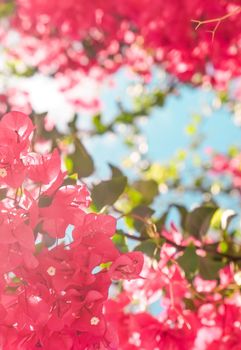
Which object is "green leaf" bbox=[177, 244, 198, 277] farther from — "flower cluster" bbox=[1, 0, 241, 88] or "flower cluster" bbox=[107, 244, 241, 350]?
"flower cluster" bbox=[1, 0, 241, 88]

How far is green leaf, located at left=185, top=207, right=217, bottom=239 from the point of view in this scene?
60.4 inches

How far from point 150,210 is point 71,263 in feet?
1.81

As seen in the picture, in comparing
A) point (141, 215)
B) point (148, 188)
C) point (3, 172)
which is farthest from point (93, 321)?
point (148, 188)

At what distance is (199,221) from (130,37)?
189 cm

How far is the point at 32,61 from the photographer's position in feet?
11.9

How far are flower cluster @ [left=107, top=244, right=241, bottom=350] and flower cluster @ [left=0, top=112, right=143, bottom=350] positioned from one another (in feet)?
0.86

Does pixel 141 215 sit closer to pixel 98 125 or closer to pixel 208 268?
pixel 208 268

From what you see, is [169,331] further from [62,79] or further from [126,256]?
[62,79]

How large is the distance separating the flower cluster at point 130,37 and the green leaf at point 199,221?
2.46 ft

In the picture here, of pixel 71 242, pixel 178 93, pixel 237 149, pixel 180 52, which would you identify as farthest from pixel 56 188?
pixel 237 149

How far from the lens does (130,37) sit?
3.31m

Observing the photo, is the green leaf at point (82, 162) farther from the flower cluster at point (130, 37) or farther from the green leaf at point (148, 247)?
the flower cluster at point (130, 37)

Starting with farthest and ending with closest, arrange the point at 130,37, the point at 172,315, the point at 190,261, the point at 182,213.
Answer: the point at 130,37 → the point at 182,213 → the point at 190,261 → the point at 172,315

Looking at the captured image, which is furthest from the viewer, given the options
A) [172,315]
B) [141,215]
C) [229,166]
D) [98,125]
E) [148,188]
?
[229,166]
